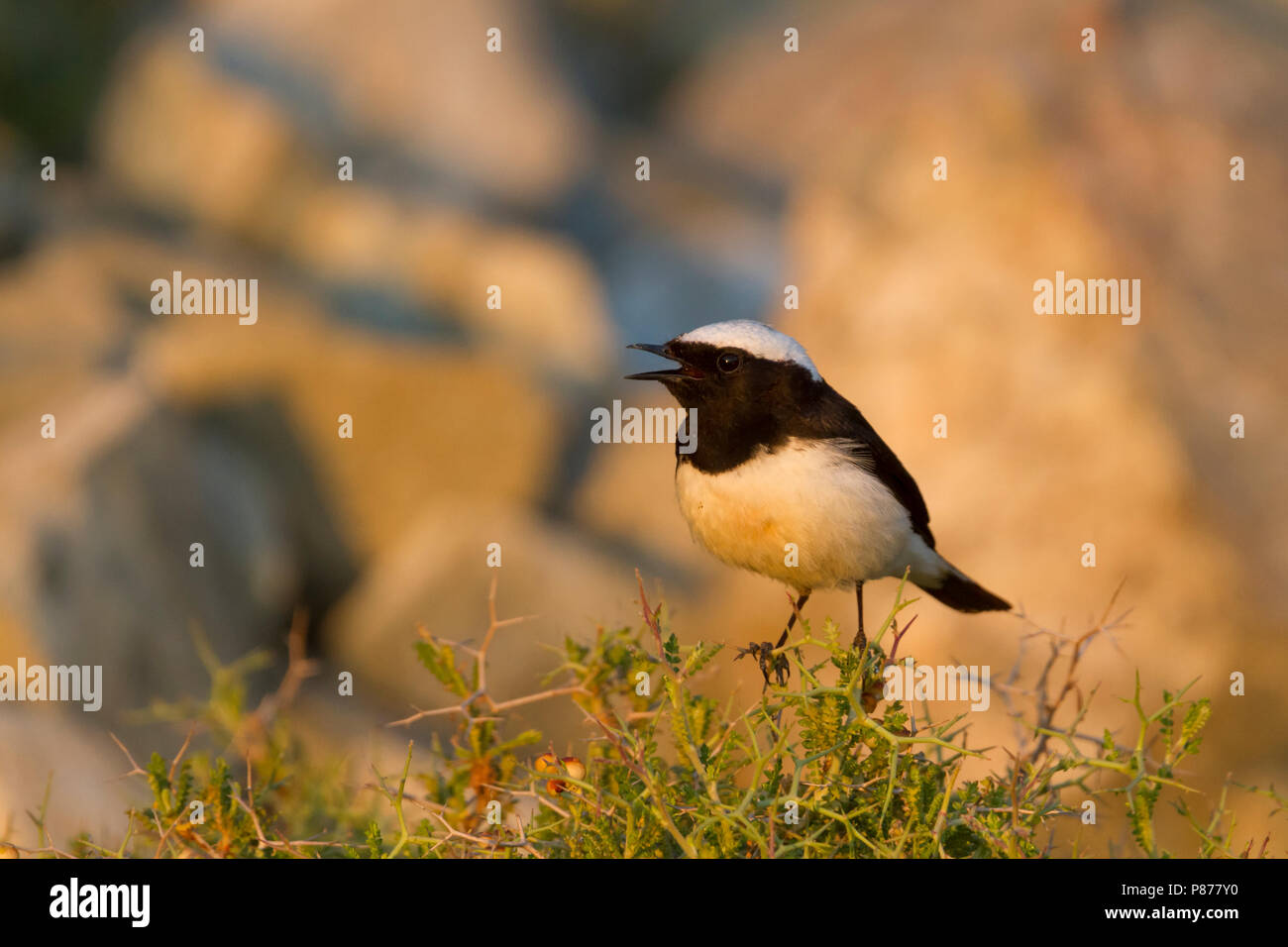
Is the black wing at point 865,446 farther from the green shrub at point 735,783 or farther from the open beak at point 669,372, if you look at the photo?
the green shrub at point 735,783

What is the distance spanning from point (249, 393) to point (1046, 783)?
9.39m

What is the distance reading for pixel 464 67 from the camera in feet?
47.9

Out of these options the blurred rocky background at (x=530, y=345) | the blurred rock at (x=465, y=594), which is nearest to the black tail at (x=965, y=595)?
the blurred rocky background at (x=530, y=345)

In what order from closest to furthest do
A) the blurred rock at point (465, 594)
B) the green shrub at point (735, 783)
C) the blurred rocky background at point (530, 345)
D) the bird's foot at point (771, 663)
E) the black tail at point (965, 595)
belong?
the green shrub at point (735, 783) < the bird's foot at point (771, 663) < the black tail at point (965, 595) < the blurred rocky background at point (530, 345) < the blurred rock at point (465, 594)

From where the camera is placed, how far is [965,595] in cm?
462

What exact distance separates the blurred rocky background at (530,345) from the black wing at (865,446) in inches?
75.0

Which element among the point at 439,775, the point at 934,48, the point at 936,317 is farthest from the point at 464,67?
the point at 439,775

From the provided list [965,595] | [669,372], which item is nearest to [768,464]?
[669,372]

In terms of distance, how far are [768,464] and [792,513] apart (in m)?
0.16

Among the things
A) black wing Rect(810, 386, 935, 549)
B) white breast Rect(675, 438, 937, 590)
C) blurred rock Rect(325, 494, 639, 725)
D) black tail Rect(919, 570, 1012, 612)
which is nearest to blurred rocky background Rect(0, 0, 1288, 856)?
blurred rock Rect(325, 494, 639, 725)

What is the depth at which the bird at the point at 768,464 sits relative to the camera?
3590mm

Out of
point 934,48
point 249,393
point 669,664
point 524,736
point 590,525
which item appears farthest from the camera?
point 934,48

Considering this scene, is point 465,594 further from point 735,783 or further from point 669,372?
point 735,783
